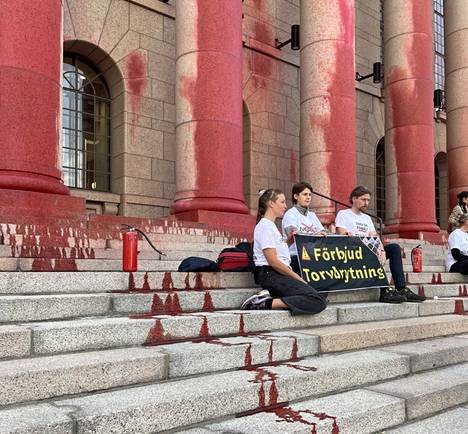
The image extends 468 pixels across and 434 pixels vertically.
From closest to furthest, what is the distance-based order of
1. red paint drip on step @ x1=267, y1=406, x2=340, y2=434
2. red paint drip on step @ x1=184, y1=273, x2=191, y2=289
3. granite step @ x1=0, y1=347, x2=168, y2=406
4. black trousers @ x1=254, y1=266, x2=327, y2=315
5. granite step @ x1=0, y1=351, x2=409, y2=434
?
granite step @ x1=0, y1=351, x2=409, y2=434 < granite step @ x1=0, y1=347, x2=168, y2=406 < red paint drip on step @ x1=267, y1=406, x2=340, y2=434 < black trousers @ x1=254, y1=266, x2=327, y2=315 < red paint drip on step @ x1=184, y1=273, x2=191, y2=289

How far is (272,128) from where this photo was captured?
50.7ft

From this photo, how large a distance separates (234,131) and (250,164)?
570 centimetres

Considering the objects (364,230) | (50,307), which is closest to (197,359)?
(50,307)

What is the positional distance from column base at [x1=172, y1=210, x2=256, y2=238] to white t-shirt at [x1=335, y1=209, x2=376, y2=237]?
2434mm

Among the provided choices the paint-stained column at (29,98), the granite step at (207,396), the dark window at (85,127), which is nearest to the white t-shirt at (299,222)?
the granite step at (207,396)

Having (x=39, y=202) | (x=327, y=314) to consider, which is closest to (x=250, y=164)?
(x=39, y=202)

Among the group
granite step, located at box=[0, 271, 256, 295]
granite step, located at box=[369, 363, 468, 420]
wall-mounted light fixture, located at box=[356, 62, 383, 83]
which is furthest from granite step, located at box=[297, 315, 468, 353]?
wall-mounted light fixture, located at box=[356, 62, 383, 83]

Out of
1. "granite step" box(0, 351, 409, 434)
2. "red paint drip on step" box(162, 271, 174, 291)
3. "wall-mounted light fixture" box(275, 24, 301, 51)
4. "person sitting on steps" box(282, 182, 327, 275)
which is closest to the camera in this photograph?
"granite step" box(0, 351, 409, 434)

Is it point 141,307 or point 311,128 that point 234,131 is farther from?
point 141,307

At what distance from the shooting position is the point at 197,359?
142 inches

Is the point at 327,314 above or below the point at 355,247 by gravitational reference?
below

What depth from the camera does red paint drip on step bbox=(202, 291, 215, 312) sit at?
4895 millimetres

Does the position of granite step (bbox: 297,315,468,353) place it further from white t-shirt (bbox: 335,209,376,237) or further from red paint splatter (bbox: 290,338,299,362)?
white t-shirt (bbox: 335,209,376,237)

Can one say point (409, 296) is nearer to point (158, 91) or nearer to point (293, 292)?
point (293, 292)
